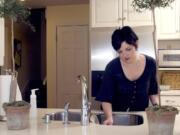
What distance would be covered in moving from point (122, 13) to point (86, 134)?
263cm

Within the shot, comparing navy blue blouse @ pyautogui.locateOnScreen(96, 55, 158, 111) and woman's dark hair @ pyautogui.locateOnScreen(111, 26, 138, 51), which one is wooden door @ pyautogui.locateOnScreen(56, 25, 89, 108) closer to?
navy blue blouse @ pyautogui.locateOnScreen(96, 55, 158, 111)

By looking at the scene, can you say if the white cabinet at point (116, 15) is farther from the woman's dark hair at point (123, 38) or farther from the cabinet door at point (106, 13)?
the woman's dark hair at point (123, 38)

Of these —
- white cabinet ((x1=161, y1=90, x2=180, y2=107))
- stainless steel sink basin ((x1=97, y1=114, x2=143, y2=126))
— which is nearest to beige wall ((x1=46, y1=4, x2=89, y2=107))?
white cabinet ((x1=161, y1=90, x2=180, y2=107))

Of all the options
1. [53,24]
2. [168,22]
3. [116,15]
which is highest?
[53,24]

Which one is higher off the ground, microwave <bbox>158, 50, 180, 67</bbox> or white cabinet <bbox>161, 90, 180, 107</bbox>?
microwave <bbox>158, 50, 180, 67</bbox>

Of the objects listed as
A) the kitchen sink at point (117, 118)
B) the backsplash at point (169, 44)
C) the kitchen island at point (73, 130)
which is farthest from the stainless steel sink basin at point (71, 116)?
the backsplash at point (169, 44)

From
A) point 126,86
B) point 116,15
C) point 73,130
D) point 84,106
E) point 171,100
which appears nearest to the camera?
point 73,130

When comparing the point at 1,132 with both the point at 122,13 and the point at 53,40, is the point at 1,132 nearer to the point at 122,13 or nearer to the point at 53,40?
the point at 122,13

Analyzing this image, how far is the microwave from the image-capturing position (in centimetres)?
353

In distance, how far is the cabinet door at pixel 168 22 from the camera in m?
3.56

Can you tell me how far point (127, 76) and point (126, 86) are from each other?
73 mm

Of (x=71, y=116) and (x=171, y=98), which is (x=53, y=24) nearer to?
(x=171, y=98)

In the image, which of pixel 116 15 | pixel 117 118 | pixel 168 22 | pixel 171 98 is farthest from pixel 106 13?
pixel 117 118

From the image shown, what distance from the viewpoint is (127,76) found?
1832 mm
